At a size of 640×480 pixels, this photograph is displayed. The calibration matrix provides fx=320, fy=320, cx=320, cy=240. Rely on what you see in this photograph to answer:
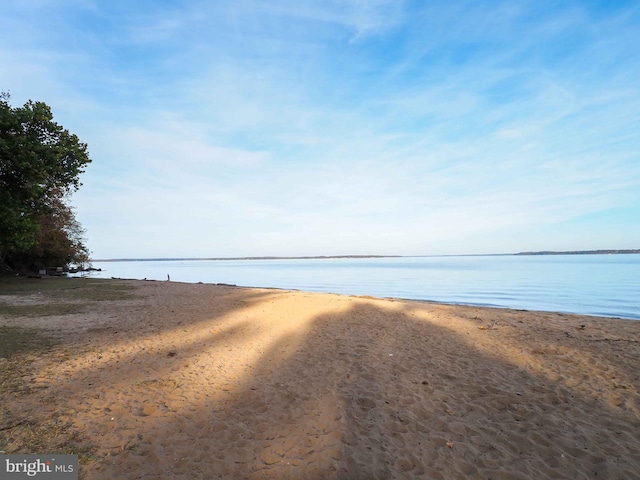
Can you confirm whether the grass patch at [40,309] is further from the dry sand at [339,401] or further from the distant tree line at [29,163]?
the distant tree line at [29,163]

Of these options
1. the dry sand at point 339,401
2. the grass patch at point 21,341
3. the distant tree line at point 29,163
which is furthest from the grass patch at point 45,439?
the distant tree line at point 29,163

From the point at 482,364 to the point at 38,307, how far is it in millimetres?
17015

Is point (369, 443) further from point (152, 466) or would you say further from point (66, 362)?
point (66, 362)

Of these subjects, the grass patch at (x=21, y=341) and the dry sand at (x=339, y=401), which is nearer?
the dry sand at (x=339, y=401)

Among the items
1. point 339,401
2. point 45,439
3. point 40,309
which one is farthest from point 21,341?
point 339,401

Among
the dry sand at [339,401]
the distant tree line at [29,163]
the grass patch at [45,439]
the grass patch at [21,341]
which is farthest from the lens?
the distant tree line at [29,163]

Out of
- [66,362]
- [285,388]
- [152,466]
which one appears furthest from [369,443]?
[66,362]

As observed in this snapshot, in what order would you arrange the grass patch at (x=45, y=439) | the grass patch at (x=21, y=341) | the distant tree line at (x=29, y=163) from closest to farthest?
the grass patch at (x=45, y=439), the grass patch at (x=21, y=341), the distant tree line at (x=29, y=163)

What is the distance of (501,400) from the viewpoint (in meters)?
5.87

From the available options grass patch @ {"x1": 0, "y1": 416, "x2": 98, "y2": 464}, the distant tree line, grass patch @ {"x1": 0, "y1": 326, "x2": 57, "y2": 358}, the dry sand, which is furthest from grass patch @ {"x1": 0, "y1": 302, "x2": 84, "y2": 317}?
grass patch @ {"x1": 0, "y1": 416, "x2": 98, "y2": 464}

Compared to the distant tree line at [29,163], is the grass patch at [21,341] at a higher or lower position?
lower

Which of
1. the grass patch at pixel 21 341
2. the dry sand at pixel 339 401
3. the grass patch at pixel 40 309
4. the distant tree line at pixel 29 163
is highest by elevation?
the distant tree line at pixel 29 163

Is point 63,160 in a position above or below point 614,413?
above

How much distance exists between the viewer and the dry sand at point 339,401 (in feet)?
13.4
